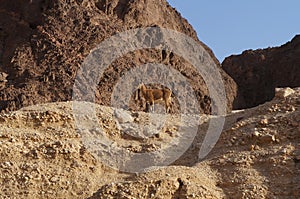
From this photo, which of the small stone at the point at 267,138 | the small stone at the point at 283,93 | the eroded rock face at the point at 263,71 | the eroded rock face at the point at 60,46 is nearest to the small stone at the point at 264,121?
the small stone at the point at 267,138

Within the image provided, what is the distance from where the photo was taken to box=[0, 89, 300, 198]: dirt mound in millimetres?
14539

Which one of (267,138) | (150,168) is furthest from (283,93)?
(150,168)

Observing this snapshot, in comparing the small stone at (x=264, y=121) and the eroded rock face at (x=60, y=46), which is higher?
the eroded rock face at (x=60, y=46)

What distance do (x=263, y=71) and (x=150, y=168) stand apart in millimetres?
56814

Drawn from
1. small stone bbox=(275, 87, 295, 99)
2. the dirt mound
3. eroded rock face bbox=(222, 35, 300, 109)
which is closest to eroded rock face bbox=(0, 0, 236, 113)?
eroded rock face bbox=(222, 35, 300, 109)

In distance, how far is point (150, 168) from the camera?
15180 mm

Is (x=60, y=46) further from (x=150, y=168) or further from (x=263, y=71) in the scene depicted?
(x=150, y=168)

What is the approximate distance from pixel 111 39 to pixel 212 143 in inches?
1247

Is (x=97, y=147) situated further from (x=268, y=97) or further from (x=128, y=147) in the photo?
(x=268, y=97)

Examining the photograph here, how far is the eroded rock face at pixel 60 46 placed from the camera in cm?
4269

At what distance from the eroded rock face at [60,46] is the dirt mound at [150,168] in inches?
847


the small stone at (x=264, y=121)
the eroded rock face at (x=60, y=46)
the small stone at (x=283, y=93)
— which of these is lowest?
the small stone at (x=264, y=121)

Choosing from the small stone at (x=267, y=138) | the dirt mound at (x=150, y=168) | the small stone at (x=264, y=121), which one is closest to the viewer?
the dirt mound at (x=150, y=168)

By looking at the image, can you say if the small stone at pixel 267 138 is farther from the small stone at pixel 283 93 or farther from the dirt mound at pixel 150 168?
the small stone at pixel 283 93
